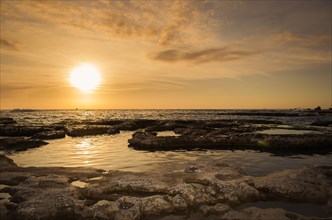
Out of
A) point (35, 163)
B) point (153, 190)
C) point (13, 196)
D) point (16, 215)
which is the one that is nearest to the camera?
point (16, 215)

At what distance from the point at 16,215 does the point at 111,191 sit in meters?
3.55

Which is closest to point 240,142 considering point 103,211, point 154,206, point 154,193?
point 154,193

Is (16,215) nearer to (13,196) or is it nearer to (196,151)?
(13,196)

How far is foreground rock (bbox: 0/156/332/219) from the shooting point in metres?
9.18

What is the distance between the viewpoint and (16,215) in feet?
29.2

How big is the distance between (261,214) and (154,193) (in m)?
4.14

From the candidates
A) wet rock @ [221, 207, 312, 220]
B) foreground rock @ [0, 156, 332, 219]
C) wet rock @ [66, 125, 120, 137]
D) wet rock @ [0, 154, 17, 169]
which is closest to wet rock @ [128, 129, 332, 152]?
foreground rock @ [0, 156, 332, 219]

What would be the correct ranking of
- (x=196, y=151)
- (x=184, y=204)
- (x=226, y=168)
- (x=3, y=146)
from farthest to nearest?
(x=3, y=146)
(x=196, y=151)
(x=226, y=168)
(x=184, y=204)

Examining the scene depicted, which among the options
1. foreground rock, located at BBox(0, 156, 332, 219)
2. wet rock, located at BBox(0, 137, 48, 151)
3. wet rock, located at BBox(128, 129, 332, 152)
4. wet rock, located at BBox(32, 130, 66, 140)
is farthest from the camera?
wet rock, located at BBox(32, 130, 66, 140)

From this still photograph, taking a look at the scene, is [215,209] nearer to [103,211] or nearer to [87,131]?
[103,211]

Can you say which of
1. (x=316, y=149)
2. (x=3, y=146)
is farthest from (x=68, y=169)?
(x=316, y=149)

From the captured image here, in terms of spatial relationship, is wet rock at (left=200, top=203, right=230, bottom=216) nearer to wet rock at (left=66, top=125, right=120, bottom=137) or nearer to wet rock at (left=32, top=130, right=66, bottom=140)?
wet rock at (left=32, top=130, right=66, bottom=140)

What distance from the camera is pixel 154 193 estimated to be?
11.1m

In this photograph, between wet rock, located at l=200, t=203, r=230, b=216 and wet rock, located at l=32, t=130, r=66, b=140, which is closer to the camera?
wet rock, located at l=200, t=203, r=230, b=216
